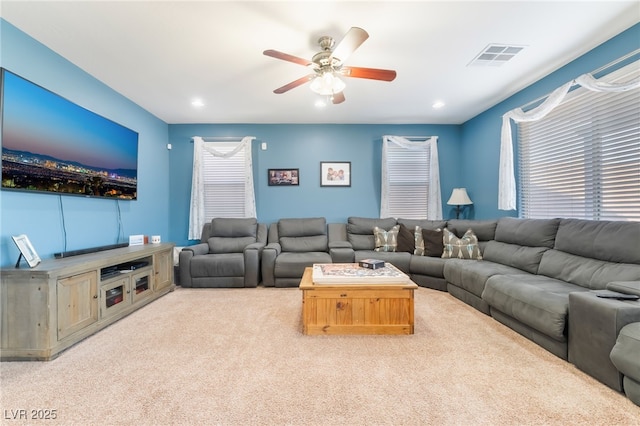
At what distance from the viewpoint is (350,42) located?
197 centimetres

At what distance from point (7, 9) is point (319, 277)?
10.7 ft

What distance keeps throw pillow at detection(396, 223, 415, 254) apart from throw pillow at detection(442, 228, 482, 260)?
46 centimetres

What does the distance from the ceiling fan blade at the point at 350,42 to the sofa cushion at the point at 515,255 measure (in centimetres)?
278

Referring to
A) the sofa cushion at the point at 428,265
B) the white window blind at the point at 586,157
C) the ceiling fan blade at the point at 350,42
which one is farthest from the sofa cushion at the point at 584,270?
the ceiling fan blade at the point at 350,42

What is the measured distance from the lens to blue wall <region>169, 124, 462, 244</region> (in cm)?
483

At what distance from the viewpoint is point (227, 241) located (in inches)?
173

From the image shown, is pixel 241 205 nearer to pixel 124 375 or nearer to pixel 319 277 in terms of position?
pixel 319 277

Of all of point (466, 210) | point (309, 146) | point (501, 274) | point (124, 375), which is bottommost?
point (124, 375)

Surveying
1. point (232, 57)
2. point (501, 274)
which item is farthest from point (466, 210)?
point (232, 57)

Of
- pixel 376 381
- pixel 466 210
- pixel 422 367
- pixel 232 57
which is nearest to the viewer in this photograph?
pixel 376 381

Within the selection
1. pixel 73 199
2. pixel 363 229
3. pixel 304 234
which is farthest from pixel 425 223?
pixel 73 199

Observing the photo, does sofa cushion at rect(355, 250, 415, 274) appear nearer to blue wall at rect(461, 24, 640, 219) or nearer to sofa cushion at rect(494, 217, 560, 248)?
sofa cushion at rect(494, 217, 560, 248)

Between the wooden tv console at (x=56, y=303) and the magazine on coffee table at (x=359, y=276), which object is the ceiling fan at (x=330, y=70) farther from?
the wooden tv console at (x=56, y=303)

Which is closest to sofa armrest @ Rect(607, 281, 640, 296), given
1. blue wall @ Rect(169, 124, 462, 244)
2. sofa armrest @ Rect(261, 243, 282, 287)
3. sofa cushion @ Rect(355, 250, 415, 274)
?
sofa cushion @ Rect(355, 250, 415, 274)
